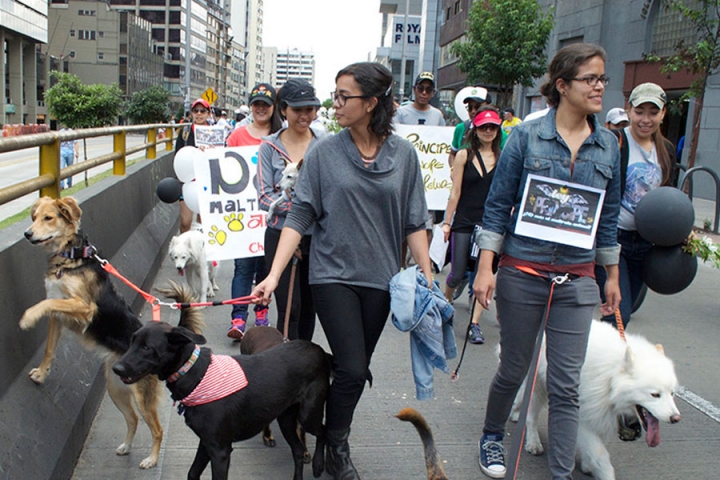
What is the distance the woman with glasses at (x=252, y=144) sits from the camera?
6.56 m

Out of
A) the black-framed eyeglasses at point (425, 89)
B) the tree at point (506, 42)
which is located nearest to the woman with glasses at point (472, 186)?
the black-framed eyeglasses at point (425, 89)

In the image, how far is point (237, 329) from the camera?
650 cm

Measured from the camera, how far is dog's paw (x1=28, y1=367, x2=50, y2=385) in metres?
3.82

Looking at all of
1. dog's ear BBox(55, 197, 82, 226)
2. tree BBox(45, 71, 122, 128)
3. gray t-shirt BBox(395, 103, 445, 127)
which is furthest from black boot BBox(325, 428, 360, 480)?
tree BBox(45, 71, 122, 128)

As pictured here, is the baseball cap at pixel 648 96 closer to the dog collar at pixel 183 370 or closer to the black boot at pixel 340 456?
the black boot at pixel 340 456

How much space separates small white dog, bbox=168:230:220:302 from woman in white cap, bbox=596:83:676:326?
14.4ft

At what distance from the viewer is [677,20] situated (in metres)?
22.6

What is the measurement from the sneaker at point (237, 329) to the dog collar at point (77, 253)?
2.35 meters

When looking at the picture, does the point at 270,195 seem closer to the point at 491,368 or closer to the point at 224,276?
the point at 491,368

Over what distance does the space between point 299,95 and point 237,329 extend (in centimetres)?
251

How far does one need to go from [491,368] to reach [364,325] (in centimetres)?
255

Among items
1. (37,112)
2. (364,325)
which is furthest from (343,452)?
(37,112)

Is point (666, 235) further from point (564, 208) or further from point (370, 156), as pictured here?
point (370, 156)

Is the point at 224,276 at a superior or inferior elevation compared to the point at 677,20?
inferior
